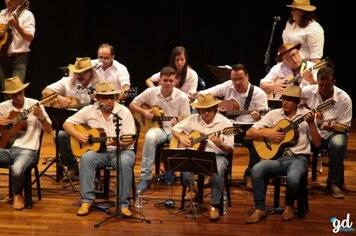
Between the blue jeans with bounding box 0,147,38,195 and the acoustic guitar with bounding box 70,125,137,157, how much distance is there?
0.50m

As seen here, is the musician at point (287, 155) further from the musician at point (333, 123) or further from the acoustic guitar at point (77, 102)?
the acoustic guitar at point (77, 102)

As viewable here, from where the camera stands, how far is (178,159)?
274 inches

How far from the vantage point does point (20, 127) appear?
25.1 feet

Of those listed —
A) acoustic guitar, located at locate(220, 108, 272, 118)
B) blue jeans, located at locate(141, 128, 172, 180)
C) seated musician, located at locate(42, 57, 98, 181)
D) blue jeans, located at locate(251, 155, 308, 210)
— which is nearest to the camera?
blue jeans, located at locate(251, 155, 308, 210)

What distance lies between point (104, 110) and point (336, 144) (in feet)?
8.78

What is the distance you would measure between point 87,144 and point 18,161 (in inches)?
30.2

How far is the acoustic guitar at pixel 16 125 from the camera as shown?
7598 millimetres

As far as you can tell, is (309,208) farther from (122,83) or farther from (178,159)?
(122,83)

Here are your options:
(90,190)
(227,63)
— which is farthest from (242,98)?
(227,63)

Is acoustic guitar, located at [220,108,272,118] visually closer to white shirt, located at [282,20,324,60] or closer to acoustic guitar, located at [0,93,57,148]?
white shirt, located at [282,20,324,60]

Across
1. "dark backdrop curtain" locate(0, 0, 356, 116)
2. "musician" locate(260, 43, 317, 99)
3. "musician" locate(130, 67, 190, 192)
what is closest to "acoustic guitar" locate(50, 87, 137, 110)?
"musician" locate(130, 67, 190, 192)

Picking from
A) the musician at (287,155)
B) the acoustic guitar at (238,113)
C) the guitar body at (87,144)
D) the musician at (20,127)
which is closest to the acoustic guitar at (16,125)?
the musician at (20,127)

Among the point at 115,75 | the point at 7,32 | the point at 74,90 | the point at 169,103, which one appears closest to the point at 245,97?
the point at 169,103

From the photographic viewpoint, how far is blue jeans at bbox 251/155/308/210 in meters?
7.05
